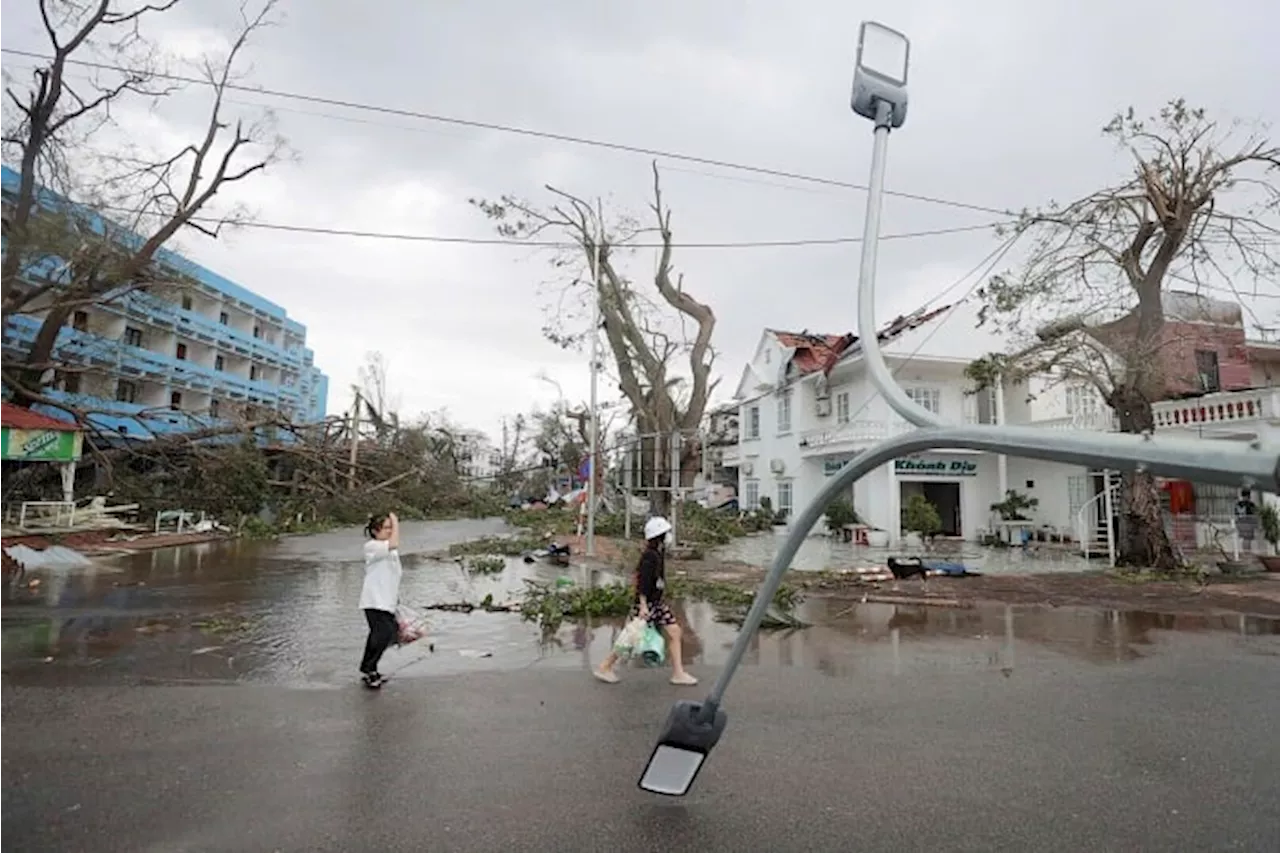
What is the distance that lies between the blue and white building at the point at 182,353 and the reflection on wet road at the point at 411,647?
1237cm

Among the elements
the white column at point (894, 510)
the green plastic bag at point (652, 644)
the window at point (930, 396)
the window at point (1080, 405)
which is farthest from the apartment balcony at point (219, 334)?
the window at point (1080, 405)

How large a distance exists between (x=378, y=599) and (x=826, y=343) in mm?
25639

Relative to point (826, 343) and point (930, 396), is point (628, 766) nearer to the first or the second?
point (930, 396)

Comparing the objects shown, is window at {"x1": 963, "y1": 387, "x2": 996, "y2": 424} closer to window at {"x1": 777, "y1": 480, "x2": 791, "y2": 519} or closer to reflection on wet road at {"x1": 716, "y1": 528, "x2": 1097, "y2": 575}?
reflection on wet road at {"x1": 716, "y1": 528, "x2": 1097, "y2": 575}

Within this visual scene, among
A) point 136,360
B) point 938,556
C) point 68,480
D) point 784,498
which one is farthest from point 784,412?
point 136,360

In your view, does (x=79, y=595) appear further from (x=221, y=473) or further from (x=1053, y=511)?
(x=1053, y=511)

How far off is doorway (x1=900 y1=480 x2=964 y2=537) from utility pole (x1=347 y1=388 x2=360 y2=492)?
747 inches

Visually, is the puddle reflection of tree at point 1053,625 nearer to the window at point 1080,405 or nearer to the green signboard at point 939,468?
the window at point 1080,405

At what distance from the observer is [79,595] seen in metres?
10.5

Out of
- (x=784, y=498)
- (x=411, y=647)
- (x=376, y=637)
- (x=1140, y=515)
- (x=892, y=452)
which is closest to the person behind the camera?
(x=892, y=452)

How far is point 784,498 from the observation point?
92.8ft

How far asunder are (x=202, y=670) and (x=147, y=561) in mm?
9689

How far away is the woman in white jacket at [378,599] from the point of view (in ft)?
20.5

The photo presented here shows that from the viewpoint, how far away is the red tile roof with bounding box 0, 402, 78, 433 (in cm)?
Answer: 1659
